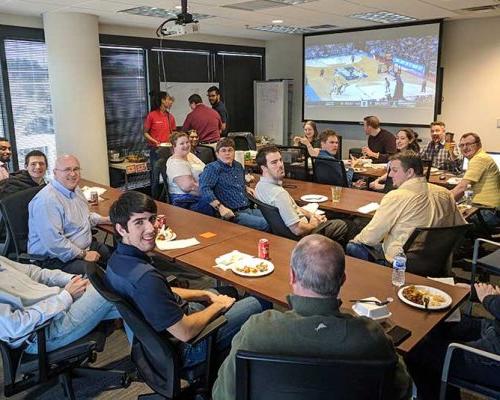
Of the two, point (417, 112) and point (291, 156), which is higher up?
point (417, 112)

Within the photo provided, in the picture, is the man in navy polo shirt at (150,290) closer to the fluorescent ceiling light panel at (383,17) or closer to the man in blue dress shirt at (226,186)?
the man in blue dress shirt at (226,186)

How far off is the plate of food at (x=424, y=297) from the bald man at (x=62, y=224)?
1978mm

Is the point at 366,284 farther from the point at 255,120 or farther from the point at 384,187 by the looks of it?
the point at 255,120

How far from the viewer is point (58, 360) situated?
83.0 inches

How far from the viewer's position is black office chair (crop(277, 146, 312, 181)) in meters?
5.14

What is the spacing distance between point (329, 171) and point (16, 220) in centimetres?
293

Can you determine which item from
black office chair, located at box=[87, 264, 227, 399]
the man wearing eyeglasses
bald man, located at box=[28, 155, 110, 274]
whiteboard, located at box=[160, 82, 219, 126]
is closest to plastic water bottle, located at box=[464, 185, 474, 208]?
the man wearing eyeglasses

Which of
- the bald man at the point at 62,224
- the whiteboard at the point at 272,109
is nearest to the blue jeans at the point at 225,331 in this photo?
the bald man at the point at 62,224

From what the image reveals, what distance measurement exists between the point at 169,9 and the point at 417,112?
4.22m

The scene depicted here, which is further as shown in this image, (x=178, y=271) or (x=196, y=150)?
(x=196, y=150)

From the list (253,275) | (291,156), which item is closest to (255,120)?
(291,156)

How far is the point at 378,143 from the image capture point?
6.13 m

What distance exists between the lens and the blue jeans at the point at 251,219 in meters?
3.87

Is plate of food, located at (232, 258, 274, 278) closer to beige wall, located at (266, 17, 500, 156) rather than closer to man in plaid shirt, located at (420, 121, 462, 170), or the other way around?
man in plaid shirt, located at (420, 121, 462, 170)
